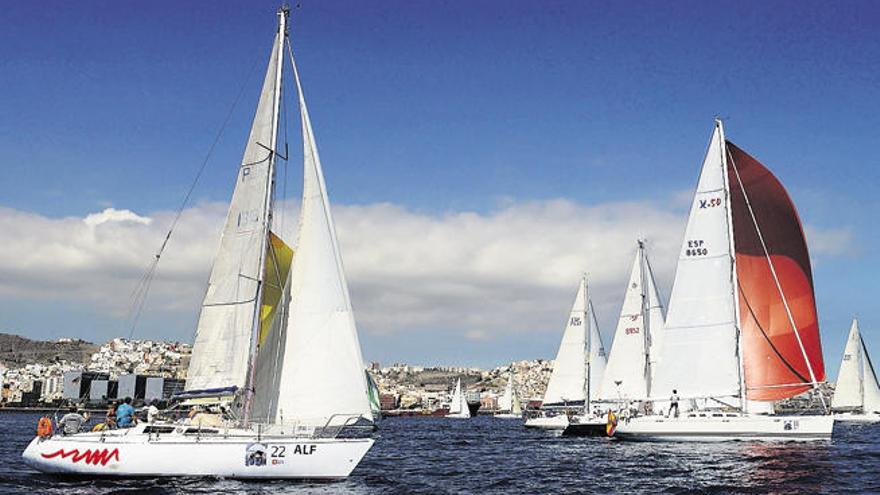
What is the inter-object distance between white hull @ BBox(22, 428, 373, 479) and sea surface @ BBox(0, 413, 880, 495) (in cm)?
38

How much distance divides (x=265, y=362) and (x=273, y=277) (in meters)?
2.70

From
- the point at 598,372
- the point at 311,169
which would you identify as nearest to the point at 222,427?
the point at 311,169

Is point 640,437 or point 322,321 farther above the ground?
point 322,321

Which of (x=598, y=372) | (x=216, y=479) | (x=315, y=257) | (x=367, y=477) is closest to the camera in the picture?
(x=216, y=479)

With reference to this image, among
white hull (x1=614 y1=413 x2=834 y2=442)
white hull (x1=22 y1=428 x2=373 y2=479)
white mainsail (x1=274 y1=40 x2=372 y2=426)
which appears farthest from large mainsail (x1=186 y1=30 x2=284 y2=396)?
white hull (x1=614 y1=413 x2=834 y2=442)

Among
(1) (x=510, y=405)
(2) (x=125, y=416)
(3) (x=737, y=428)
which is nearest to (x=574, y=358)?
(3) (x=737, y=428)

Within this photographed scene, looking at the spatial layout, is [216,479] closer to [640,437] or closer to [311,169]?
[311,169]

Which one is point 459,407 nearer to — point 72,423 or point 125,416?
point 72,423

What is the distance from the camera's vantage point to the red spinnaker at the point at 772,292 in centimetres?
3822

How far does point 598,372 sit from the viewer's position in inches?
2621

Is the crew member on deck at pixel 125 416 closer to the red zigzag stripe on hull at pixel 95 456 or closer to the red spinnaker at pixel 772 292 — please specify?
the red zigzag stripe on hull at pixel 95 456

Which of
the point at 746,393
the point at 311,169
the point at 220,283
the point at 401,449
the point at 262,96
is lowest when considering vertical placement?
the point at 401,449

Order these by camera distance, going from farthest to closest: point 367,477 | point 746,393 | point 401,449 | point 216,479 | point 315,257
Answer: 1. point 401,449
2. point 746,393
3. point 367,477
4. point 315,257
5. point 216,479

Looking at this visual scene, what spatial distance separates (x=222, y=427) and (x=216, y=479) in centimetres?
148
